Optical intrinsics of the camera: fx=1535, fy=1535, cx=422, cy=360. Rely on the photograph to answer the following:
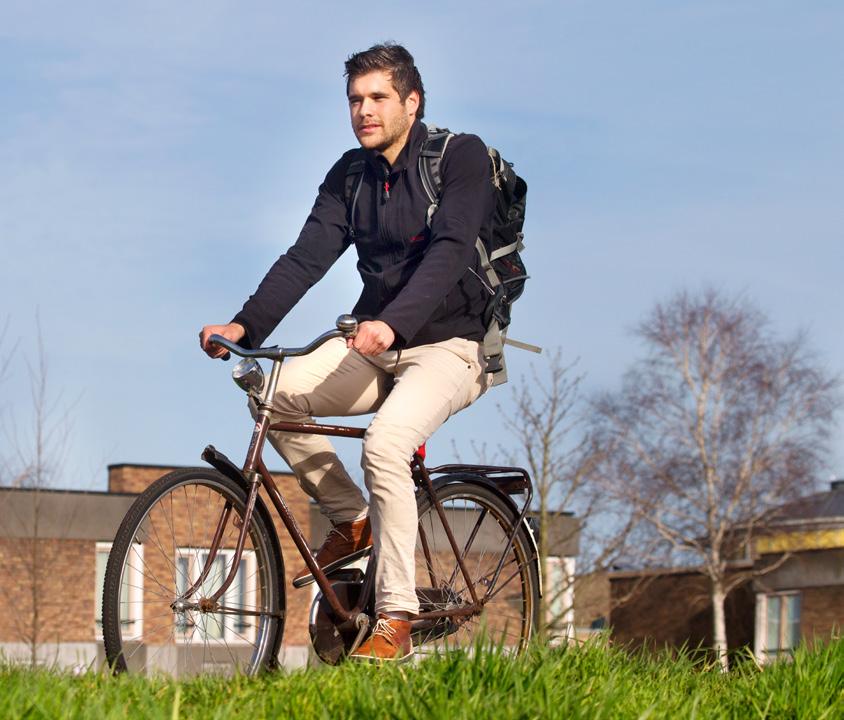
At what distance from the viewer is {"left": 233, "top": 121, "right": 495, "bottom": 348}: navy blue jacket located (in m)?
5.64

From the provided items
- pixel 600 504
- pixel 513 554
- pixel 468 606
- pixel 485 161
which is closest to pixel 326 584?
pixel 468 606

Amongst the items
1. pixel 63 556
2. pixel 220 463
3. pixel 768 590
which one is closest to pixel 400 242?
pixel 220 463

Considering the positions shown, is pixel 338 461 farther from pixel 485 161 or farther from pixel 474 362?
pixel 485 161

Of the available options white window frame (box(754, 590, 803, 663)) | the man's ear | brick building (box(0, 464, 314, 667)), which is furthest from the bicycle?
white window frame (box(754, 590, 803, 663))

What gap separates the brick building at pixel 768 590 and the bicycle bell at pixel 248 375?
121 ft

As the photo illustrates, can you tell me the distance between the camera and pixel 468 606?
247 inches

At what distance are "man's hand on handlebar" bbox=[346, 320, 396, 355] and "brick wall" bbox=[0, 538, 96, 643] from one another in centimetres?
2742

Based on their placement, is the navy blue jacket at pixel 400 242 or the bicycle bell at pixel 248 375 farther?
the navy blue jacket at pixel 400 242

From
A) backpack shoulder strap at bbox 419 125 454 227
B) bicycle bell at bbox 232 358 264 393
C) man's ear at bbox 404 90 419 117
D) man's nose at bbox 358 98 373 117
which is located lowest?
bicycle bell at bbox 232 358 264 393

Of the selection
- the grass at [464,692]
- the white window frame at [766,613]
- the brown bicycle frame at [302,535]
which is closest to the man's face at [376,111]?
the brown bicycle frame at [302,535]

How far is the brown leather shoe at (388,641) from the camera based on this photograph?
5398 mm

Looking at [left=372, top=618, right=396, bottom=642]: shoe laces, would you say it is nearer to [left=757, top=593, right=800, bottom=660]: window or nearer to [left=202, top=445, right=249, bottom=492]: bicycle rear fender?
[left=202, top=445, right=249, bottom=492]: bicycle rear fender

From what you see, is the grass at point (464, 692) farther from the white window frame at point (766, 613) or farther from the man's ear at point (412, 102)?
the white window frame at point (766, 613)

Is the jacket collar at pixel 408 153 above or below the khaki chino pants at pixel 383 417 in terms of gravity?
above
